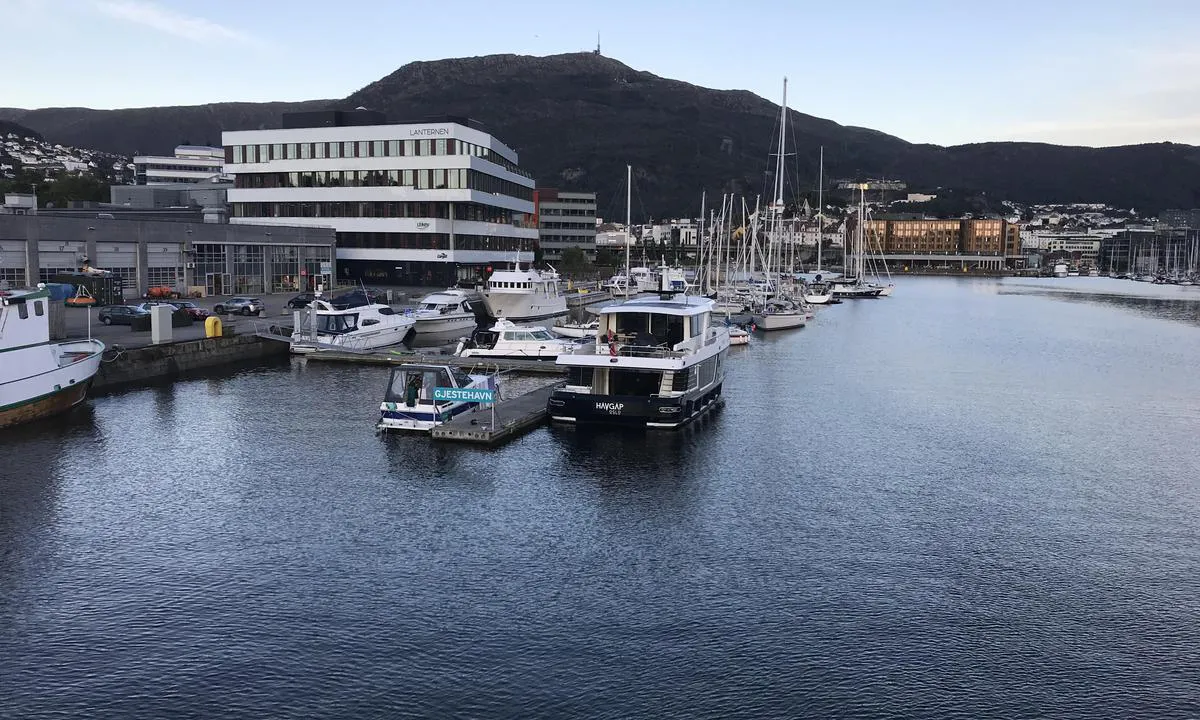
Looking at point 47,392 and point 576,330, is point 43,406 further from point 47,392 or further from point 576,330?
point 576,330

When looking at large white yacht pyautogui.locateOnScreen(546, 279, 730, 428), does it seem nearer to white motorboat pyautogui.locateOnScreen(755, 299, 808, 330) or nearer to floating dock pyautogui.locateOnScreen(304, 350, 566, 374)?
floating dock pyautogui.locateOnScreen(304, 350, 566, 374)

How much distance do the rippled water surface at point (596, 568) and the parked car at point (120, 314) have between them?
17179mm

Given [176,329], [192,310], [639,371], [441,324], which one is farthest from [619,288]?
[639,371]

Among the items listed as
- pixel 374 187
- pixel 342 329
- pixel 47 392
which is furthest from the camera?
pixel 374 187

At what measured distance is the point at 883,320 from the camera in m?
98.6

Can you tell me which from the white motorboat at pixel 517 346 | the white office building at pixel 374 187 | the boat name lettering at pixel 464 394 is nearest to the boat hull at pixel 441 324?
the white motorboat at pixel 517 346

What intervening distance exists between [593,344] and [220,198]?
9332 cm

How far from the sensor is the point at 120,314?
54.8 metres

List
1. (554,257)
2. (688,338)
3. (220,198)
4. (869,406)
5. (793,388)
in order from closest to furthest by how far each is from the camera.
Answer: (688,338) < (869,406) < (793,388) < (220,198) < (554,257)

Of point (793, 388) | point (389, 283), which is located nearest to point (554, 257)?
point (389, 283)

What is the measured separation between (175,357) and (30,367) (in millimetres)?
12573

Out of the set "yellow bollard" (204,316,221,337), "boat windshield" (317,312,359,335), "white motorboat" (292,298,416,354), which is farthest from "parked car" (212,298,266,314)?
"yellow bollard" (204,316,221,337)

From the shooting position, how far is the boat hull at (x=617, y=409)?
116 ft

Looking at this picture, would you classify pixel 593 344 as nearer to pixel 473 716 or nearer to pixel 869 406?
pixel 869 406
